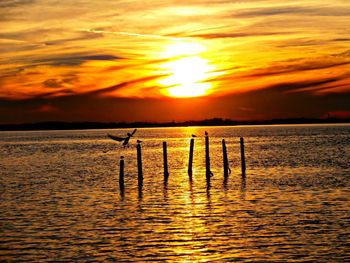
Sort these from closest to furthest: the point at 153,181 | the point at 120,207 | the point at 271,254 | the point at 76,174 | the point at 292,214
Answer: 1. the point at 271,254
2. the point at 292,214
3. the point at 120,207
4. the point at 153,181
5. the point at 76,174

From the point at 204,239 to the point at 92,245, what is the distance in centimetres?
421

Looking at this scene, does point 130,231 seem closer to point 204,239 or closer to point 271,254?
point 204,239

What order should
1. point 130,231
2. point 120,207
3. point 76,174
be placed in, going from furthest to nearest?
point 76,174 → point 120,207 → point 130,231

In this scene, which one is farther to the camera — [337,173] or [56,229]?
[337,173]

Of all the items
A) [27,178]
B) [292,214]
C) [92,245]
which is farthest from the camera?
[27,178]

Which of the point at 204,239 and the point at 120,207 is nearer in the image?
the point at 204,239

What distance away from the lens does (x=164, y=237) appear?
76.4 ft

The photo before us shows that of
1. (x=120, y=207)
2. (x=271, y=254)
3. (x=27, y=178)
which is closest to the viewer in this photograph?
(x=271, y=254)

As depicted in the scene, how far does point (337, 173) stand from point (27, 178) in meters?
26.6

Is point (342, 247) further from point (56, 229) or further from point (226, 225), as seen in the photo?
point (56, 229)

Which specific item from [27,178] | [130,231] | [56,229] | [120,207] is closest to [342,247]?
[130,231]

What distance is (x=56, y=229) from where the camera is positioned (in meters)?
25.2

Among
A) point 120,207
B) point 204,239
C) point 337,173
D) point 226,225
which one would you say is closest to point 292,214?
point 226,225

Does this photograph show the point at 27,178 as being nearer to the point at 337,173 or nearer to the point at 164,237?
the point at 337,173
